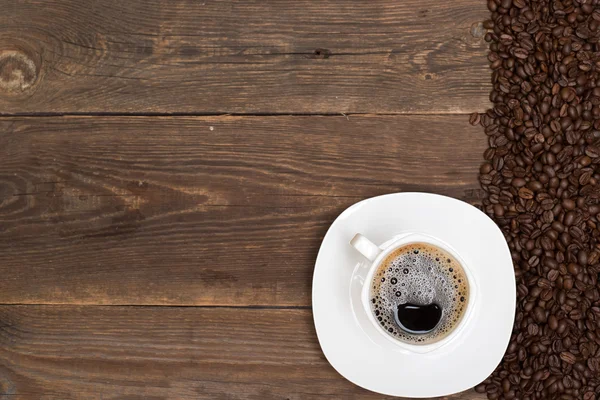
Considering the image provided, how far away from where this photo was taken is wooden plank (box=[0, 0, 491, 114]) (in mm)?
1206

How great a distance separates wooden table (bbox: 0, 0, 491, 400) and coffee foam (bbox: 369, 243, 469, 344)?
0.19 metres

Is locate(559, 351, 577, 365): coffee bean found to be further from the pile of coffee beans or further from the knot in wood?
the knot in wood

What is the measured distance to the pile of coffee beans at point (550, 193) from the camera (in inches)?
45.8

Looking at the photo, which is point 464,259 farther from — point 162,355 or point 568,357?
point 162,355

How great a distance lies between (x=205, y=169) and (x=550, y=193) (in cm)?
68

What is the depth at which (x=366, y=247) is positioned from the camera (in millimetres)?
988

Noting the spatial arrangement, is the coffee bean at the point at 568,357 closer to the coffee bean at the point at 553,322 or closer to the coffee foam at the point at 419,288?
the coffee bean at the point at 553,322

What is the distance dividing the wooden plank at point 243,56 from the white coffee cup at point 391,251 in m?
0.32

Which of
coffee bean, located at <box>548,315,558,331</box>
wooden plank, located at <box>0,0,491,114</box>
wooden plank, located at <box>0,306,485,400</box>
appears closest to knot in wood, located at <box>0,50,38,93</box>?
wooden plank, located at <box>0,0,491,114</box>

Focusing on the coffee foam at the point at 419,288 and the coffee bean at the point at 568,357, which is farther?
the coffee bean at the point at 568,357

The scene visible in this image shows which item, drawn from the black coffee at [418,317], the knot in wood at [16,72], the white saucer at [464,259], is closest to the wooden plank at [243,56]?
the knot in wood at [16,72]

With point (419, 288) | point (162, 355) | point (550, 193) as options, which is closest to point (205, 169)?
point (162, 355)

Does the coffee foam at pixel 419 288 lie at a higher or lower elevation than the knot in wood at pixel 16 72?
lower

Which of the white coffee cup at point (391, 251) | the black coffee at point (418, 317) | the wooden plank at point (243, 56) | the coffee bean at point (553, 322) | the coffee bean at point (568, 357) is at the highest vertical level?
the wooden plank at point (243, 56)
